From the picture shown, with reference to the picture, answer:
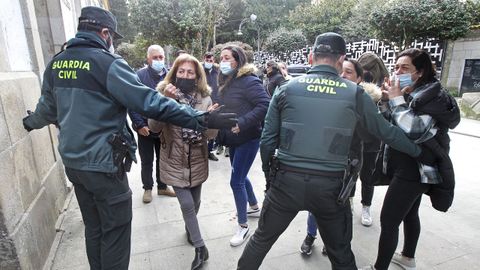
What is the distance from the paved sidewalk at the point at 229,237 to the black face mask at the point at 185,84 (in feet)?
4.96

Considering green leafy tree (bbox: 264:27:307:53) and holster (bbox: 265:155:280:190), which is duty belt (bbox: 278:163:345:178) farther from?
green leafy tree (bbox: 264:27:307:53)

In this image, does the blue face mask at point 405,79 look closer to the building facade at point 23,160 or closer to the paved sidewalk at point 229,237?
the paved sidewalk at point 229,237

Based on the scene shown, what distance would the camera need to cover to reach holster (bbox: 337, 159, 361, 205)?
1.92 meters

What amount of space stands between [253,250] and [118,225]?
0.91 m

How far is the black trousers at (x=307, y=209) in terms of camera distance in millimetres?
1927

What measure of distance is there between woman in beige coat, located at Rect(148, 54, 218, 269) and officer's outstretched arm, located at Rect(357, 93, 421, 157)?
125cm

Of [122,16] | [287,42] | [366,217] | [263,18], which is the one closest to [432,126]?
[366,217]

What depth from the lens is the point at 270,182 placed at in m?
2.16

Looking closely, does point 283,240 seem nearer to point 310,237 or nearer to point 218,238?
point 310,237

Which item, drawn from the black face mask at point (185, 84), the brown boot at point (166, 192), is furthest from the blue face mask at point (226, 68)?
the brown boot at point (166, 192)

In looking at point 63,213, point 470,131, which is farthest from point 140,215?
point 470,131

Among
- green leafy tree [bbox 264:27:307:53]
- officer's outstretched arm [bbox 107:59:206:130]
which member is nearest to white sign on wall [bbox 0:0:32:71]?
officer's outstretched arm [bbox 107:59:206:130]

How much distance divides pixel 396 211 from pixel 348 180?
2.22ft

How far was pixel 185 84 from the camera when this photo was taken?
9.00 feet
